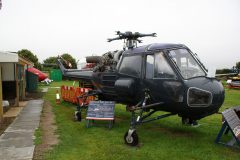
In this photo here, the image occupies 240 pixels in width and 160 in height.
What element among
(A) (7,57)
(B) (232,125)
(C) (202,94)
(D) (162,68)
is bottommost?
(B) (232,125)

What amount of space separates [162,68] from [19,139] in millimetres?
4921

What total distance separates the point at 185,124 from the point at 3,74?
12.8 metres

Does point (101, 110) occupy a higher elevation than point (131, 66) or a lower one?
lower

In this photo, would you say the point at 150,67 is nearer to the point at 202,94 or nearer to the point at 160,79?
the point at 160,79

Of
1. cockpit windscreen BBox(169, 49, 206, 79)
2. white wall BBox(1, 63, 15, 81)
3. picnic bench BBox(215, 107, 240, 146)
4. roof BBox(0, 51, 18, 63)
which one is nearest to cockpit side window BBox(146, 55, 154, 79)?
cockpit windscreen BBox(169, 49, 206, 79)

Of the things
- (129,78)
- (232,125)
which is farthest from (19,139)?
(232,125)

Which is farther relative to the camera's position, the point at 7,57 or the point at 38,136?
the point at 7,57

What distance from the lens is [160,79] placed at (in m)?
8.12

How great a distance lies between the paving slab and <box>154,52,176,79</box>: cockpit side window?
410 centimetres

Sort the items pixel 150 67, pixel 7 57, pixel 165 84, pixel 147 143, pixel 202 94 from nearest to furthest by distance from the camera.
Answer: pixel 202 94 < pixel 165 84 < pixel 147 143 < pixel 150 67 < pixel 7 57

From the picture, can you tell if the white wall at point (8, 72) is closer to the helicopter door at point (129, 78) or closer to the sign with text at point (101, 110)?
the sign with text at point (101, 110)

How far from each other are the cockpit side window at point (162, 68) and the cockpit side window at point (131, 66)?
2.37 ft

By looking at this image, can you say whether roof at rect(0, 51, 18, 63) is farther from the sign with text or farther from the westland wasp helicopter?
the westland wasp helicopter

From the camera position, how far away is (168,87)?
7.89 m
